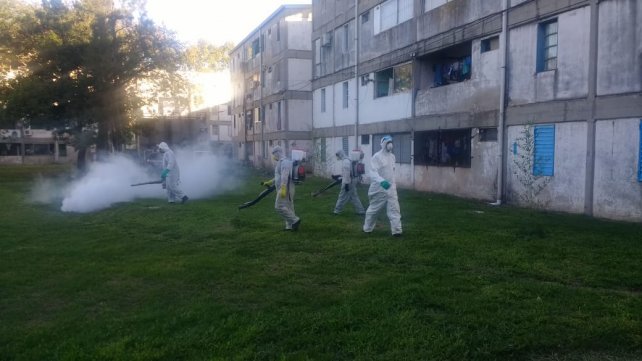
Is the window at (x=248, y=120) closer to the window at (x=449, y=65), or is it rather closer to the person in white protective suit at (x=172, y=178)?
the window at (x=449, y=65)

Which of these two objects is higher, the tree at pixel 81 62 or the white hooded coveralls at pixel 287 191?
the tree at pixel 81 62

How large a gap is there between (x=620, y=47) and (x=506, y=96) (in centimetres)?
358

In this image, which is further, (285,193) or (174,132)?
(174,132)

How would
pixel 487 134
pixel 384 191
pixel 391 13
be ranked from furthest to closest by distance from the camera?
pixel 391 13, pixel 487 134, pixel 384 191

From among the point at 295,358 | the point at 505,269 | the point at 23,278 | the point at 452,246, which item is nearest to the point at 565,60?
the point at 452,246

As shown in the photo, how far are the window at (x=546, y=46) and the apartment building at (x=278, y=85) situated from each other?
16.8 meters

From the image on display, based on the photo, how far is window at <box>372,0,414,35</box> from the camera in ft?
64.3

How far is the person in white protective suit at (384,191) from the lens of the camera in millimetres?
9562

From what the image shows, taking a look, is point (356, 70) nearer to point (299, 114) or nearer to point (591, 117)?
point (299, 114)

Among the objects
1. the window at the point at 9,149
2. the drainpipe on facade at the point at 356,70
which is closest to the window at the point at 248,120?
the drainpipe on facade at the point at 356,70

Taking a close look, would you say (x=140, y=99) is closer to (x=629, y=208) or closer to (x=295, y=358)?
(x=629, y=208)

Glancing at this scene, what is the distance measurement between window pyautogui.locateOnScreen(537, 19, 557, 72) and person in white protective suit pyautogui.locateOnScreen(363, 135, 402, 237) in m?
6.35

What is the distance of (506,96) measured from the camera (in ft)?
48.6

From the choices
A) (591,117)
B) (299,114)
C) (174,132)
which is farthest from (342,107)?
(174,132)
